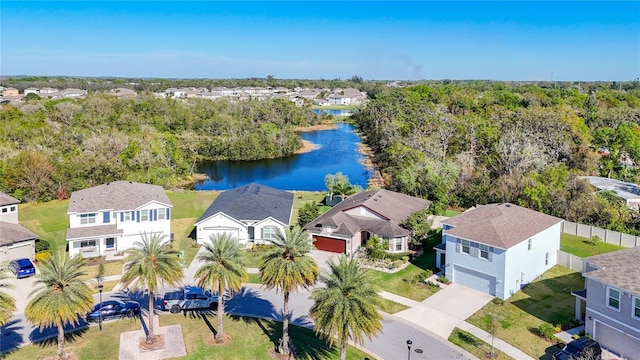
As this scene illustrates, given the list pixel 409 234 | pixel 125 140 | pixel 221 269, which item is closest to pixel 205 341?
pixel 221 269

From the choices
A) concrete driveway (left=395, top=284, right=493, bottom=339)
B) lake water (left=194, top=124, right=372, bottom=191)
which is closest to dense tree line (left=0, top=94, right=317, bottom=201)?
lake water (left=194, top=124, right=372, bottom=191)

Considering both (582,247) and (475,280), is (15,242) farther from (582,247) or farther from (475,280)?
(582,247)

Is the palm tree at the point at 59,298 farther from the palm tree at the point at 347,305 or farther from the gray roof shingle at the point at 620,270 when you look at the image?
the gray roof shingle at the point at 620,270

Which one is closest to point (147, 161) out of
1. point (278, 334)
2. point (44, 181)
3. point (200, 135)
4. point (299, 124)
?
point (44, 181)

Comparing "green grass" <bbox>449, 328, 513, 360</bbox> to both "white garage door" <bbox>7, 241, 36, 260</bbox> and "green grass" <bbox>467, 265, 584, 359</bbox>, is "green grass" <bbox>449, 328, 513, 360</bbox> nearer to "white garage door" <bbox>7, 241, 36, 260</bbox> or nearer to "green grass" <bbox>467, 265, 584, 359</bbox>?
"green grass" <bbox>467, 265, 584, 359</bbox>

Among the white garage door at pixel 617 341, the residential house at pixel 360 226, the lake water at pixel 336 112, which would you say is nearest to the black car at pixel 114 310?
the residential house at pixel 360 226

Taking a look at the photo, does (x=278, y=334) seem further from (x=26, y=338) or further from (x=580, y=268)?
(x=580, y=268)
